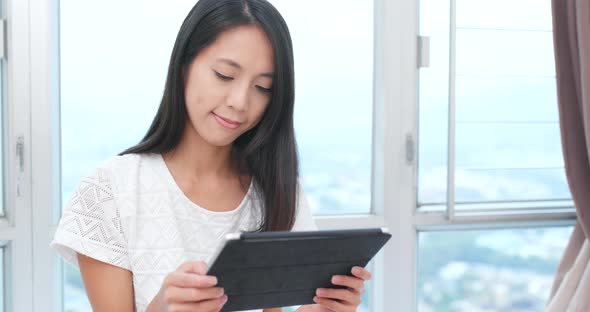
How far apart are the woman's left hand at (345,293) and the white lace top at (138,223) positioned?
314mm

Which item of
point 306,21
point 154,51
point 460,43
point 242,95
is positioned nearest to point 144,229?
point 242,95

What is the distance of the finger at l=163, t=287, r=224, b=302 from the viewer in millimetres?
1065

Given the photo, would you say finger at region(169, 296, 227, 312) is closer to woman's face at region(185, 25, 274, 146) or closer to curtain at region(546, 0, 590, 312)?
woman's face at region(185, 25, 274, 146)

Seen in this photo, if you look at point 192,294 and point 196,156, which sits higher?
point 196,156

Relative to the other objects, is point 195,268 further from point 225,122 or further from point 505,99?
point 505,99

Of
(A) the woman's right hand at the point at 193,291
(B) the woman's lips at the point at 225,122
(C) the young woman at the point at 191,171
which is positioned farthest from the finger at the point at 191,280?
(B) the woman's lips at the point at 225,122

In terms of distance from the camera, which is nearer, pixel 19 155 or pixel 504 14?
pixel 19 155

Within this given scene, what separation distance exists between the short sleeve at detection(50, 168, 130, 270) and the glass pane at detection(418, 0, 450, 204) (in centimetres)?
118

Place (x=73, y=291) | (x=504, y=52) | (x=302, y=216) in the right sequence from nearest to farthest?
(x=302, y=216), (x=73, y=291), (x=504, y=52)

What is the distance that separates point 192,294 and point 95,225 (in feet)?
1.16

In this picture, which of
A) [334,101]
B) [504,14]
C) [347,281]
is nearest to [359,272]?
[347,281]

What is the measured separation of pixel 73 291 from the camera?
6.64ft

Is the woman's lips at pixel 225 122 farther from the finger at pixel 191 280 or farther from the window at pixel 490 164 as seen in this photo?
the window at pixel 490 164

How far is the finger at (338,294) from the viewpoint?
1212mm
